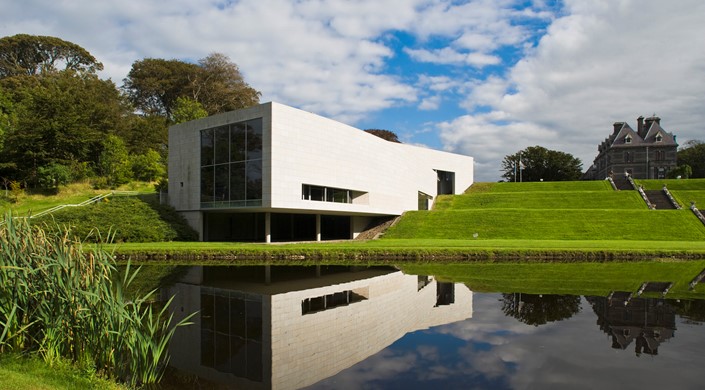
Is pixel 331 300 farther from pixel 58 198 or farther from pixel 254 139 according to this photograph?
pixel 58 198

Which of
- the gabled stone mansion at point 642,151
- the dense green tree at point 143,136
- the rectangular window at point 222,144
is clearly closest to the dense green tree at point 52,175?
the dense green tree at point 143,136

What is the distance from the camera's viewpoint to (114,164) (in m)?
42.8

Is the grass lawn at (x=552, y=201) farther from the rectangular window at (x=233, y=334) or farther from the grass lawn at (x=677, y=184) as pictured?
the rectangular window at (x=233, y=334)

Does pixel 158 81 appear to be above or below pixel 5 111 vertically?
above

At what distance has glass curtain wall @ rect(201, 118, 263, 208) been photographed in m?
27.1

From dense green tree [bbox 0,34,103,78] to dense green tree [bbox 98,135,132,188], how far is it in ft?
72.6

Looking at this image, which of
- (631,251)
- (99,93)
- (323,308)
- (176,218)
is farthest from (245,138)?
(99,93)

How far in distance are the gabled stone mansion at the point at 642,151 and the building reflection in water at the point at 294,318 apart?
223ft

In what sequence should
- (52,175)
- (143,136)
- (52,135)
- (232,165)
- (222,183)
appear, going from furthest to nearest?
(143,136), (52,135), (52,175), (222,183), (232,165)

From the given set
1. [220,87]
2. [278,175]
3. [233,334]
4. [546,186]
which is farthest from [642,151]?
[233,334]

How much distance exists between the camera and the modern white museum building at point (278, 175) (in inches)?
1056

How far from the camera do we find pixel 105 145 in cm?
4312

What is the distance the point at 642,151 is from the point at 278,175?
6714 centimetres

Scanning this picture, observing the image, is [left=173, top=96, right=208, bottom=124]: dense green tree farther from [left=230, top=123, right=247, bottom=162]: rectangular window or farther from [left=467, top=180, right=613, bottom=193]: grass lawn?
[left=467, top=180, right=613, bottom=193]: grass lawn
